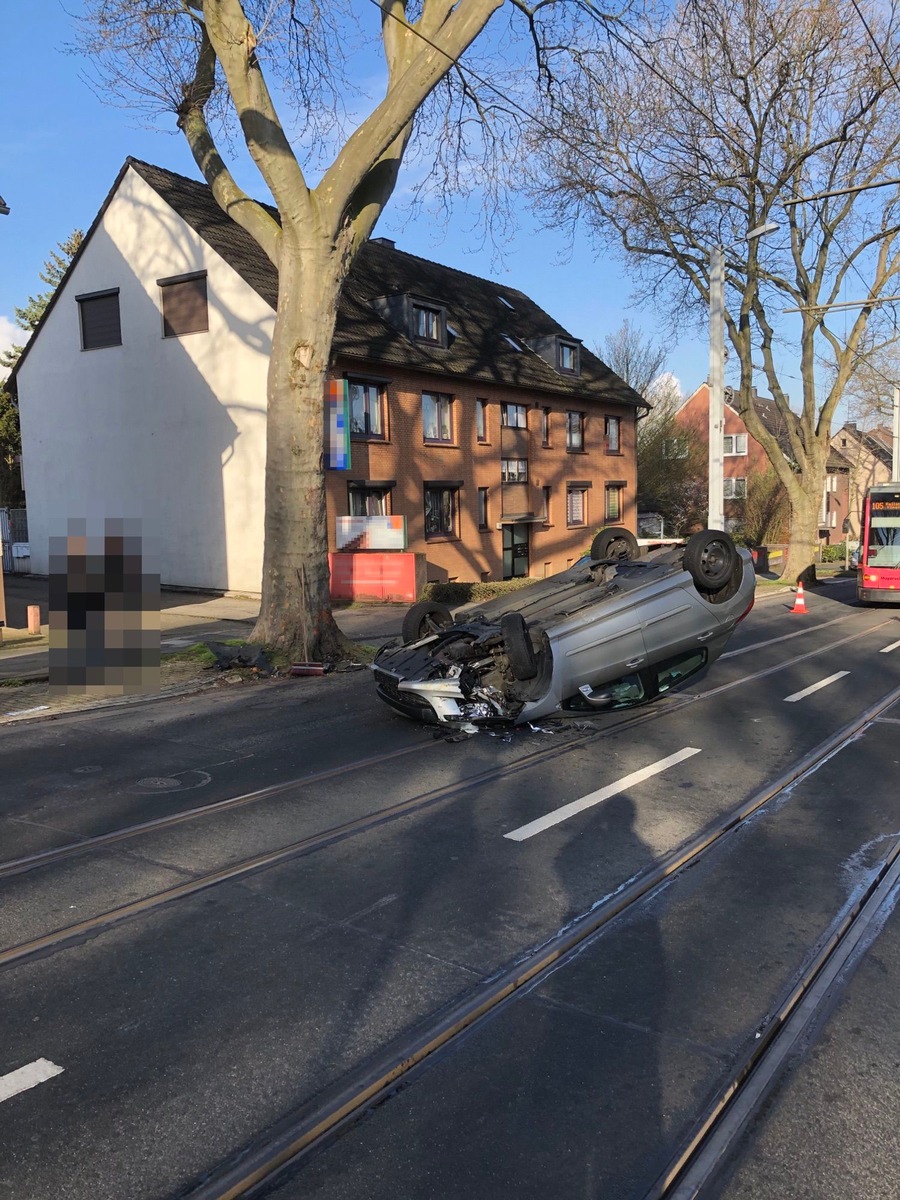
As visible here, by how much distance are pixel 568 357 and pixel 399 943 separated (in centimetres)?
3149

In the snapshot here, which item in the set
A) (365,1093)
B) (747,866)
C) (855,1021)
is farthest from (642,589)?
(365,1093)

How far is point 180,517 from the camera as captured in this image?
79.0ft

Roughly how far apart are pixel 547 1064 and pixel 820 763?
4.95m

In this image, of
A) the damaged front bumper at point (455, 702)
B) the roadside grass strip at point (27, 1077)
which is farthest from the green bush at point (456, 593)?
the roadside grass strip at point (27, 1077)

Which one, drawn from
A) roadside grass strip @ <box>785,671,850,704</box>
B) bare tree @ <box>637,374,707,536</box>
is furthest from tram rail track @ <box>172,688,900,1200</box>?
bare tree @ <box>637,374,707,536</box>

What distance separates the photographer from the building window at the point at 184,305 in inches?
914

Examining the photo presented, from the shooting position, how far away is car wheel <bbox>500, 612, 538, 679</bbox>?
780 centimetres

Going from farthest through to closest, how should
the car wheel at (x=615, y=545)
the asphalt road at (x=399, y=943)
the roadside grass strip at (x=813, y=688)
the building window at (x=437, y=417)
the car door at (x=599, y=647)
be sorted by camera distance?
the building window at (x=437, y=417) < the car wheel at (x=615, y=545) < the roadside grass strip at (x=813, y=688) < the car door at (x=599, y=647) < the asphalt road at (x=399, y=943)

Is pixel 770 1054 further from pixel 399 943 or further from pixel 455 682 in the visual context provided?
pixel 455 682

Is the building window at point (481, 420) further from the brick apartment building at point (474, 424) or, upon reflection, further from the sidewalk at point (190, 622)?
the sidewalk at point (190, 622)

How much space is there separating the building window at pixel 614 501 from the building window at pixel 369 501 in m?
13.2

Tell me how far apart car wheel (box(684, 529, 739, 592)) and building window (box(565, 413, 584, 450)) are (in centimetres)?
2375

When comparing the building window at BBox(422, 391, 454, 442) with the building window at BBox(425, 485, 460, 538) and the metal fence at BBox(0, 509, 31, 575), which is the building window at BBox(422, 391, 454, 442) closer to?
the building window at BBox(425, 485, 460, 538)

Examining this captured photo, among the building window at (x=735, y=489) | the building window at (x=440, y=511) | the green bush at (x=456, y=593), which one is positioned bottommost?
the green bush at (x=456, y=593)
